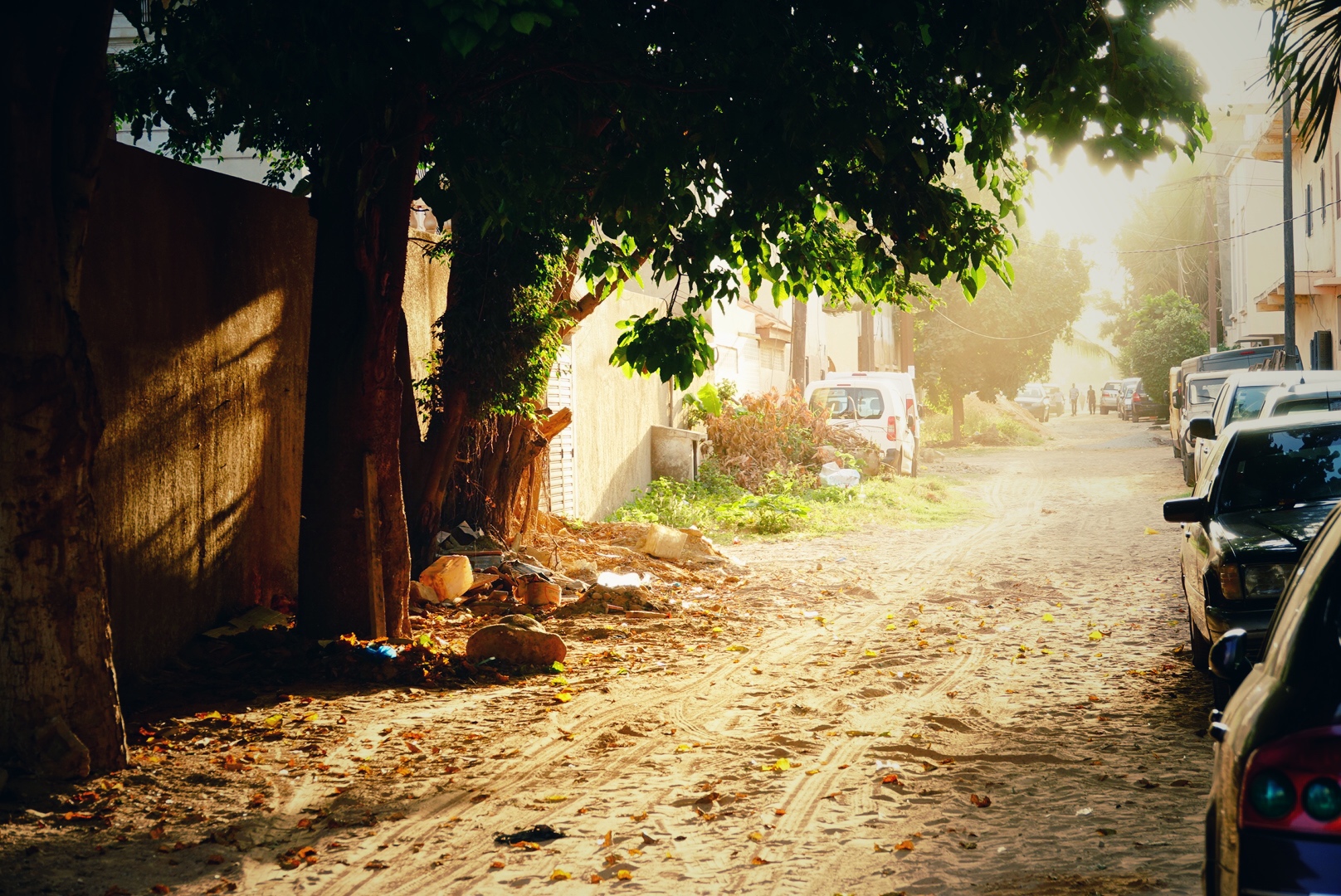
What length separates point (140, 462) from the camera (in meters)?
7.25

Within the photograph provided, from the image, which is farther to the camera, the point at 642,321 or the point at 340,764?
the point at 642,321

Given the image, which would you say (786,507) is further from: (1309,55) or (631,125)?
(1309,55)

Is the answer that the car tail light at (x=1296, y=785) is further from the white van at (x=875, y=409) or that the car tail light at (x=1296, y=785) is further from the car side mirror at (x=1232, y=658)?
the white van at (x=875, y=409)

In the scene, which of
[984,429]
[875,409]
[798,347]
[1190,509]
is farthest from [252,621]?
[984,429]

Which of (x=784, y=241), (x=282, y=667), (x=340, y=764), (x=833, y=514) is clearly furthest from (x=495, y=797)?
(x=833, y=514)

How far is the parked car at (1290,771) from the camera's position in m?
2.29

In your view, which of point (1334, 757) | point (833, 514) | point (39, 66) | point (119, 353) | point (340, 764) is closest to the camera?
point (1334, 757)

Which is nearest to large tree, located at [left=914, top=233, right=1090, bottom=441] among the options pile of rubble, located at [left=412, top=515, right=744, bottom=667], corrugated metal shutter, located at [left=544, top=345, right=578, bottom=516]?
corrugated metal shutter, located at [left=544, top=345, right=578, bottom=516]

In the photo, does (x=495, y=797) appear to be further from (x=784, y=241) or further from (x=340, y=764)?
(x=784, y=241)

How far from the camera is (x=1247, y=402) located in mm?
15250

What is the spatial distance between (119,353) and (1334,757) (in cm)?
668

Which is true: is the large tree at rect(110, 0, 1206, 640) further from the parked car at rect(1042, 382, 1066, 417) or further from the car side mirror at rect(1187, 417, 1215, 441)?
the parked car at rect(1042, 382, 1066, 417)

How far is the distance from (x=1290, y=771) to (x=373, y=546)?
6.58m

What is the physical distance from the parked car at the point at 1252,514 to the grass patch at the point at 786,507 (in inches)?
343
